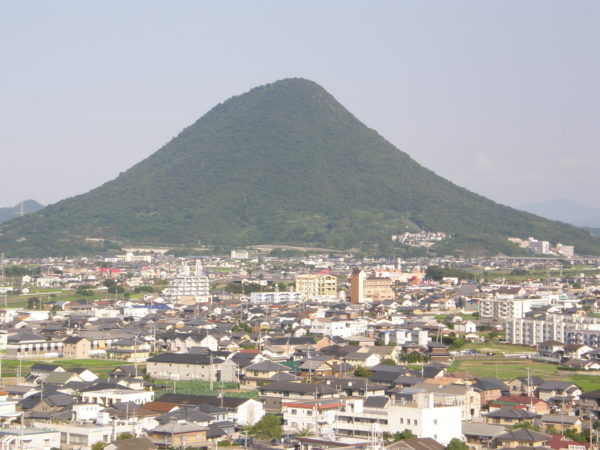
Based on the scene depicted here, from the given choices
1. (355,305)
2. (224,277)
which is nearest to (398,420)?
(355,305)

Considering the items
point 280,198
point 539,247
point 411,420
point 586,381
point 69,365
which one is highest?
point 280,198

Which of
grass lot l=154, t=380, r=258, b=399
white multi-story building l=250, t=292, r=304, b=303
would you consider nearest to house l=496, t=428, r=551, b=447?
grass lot l=154, t=380, r=258, b=399

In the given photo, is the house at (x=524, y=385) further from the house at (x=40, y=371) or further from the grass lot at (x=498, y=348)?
the house at (x=40, y=371)

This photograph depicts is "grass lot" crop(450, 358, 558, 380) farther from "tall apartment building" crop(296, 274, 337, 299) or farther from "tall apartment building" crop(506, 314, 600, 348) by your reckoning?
"tall apartment building" crop(296, 274, 337, 299)

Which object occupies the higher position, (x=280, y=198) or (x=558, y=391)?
(x=280, y=198)

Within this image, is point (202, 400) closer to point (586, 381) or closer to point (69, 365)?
point (69, 365)

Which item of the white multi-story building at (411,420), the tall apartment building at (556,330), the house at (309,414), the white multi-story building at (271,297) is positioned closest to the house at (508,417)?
the white multi-story building at (411,420)

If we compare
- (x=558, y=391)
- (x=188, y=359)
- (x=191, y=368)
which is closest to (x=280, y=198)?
(x=188, y=359)

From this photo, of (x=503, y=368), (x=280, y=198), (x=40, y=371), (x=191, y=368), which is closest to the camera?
(x=40, y=371)
